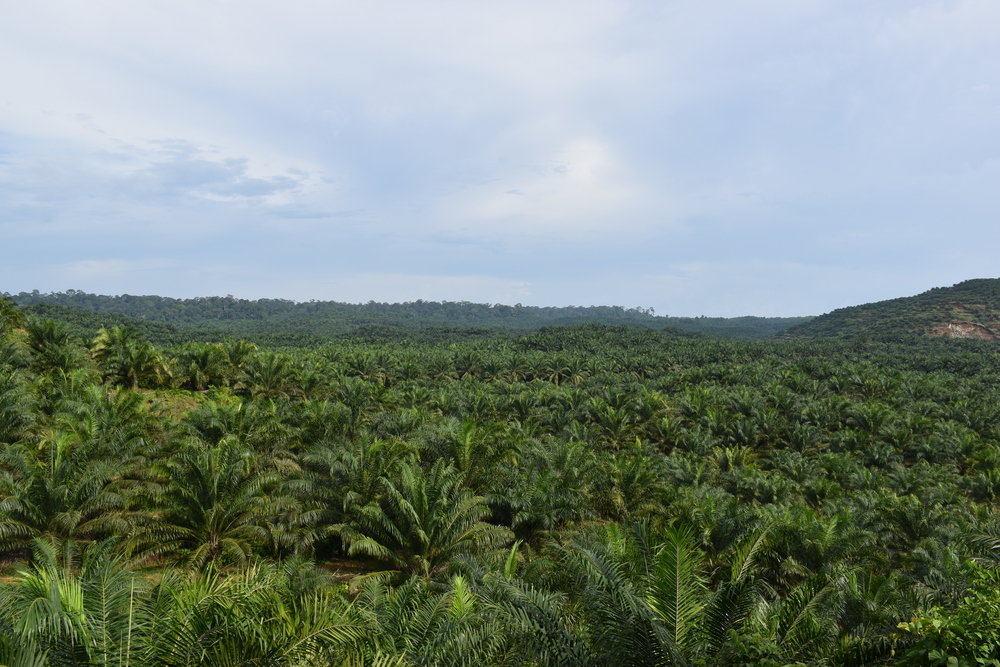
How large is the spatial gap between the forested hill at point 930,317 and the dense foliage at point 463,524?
83.9 metres

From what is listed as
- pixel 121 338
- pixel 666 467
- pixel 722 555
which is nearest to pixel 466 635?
pixel 722 555

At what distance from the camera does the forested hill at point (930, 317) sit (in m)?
112

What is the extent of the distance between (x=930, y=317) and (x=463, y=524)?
482ft

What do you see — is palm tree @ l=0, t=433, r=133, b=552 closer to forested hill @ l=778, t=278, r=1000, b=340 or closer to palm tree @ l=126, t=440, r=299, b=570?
palm tree @ l=126, t=440, r=299, b=570

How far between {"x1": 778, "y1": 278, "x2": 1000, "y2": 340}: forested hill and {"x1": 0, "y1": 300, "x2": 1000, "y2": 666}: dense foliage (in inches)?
3305

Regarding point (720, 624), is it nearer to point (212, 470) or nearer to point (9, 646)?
point (9, 646)

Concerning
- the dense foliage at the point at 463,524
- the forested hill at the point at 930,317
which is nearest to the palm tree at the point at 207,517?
the dense foliage at the point at 463,524

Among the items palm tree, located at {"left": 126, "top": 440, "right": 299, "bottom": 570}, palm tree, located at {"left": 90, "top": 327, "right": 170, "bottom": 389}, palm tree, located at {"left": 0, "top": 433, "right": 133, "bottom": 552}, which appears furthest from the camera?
palm tree, located at {"left": 90, "top": 327, "right": 170, "bottom": 389}

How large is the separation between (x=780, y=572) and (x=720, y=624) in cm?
1203

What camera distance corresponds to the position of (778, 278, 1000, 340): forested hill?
112312 millimetres

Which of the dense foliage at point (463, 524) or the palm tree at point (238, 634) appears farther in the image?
the dense foliage at point (463, 524)

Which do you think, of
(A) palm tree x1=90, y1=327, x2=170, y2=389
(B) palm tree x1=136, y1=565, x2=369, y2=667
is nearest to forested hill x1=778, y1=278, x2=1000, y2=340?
(A) palm tree x1=90, y1=327, x2=170, y2=389

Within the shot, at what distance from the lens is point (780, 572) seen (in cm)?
1661

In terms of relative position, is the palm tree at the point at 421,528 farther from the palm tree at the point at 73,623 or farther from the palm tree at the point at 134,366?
the palm tree at the point at 134,366
